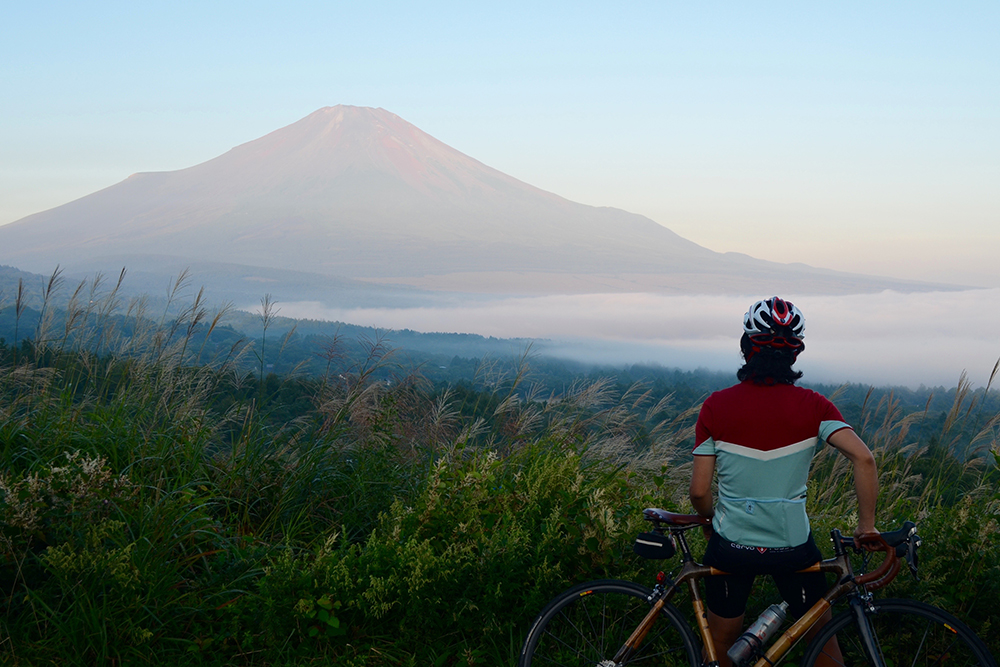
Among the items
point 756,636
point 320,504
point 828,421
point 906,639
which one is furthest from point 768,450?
point 320,504

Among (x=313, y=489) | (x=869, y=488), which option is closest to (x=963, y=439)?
(x=869, y=488)

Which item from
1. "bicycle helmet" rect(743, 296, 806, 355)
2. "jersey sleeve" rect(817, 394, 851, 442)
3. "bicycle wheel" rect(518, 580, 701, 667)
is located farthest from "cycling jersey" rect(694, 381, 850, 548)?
"bicycle wheel" rect(518, 580, 701, 667)

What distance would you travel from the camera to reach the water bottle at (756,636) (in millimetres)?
3174

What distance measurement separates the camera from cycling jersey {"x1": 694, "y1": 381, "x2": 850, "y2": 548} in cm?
312

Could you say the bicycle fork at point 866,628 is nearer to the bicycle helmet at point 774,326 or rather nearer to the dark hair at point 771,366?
the dark hair at point 771,366

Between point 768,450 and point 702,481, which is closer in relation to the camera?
point 768,450

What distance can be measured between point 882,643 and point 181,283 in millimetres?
6491

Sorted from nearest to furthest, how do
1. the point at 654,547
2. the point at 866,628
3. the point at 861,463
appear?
the point at 861,463
the point at 866,628
the point at 654,547

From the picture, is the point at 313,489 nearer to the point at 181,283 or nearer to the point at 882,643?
the point at 181,283

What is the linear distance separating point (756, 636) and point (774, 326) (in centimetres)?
136

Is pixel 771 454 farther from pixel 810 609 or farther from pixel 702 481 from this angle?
pixel 810 609

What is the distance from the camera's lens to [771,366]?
316 centimetres

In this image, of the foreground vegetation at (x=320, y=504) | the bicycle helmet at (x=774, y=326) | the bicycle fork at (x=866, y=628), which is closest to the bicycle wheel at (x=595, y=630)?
the foreground vegetation at (x=320, y=504)

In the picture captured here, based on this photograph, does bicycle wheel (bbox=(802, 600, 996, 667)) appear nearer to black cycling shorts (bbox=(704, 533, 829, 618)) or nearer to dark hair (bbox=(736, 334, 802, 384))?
black cycling shorts (bbox=(704, 533, 829, 618))
